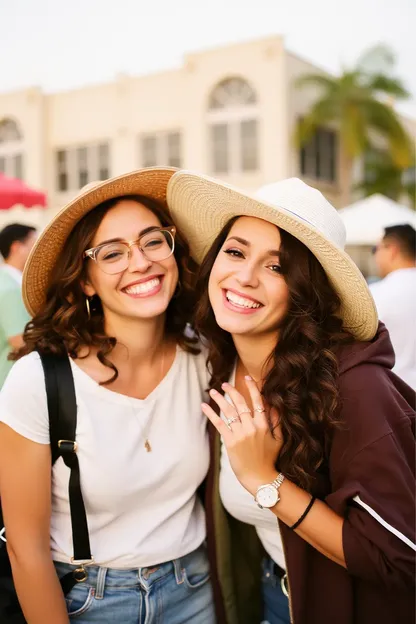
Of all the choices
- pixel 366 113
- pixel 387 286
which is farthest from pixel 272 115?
pixel 387 286

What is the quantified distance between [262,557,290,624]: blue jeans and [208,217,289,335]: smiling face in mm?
965

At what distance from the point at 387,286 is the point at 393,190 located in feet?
60.1

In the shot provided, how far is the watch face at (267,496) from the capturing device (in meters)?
2.02

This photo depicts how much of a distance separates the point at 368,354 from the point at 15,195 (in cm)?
638

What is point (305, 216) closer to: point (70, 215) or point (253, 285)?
point (253, 285)

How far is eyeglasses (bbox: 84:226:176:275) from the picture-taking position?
7.97 feet

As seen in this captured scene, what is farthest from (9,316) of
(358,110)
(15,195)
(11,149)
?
(11,149)

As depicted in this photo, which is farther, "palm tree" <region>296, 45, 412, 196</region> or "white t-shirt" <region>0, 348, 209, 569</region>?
"palm tree" <region>296, 45, 412, 196</region>

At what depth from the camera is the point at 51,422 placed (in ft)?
6.97

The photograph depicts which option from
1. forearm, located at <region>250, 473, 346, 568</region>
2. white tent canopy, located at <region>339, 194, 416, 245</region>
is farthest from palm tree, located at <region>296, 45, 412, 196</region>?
forearm, located at <region>250, 473, 346, 568</region>

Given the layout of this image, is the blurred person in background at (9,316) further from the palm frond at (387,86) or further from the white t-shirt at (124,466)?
the palm frond at (387,86)

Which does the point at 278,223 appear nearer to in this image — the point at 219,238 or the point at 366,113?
the point at 219,238

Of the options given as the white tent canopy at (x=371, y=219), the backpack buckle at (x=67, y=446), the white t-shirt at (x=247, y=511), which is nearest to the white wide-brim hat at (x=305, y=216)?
the white t-shirt at (x=247, y=511)

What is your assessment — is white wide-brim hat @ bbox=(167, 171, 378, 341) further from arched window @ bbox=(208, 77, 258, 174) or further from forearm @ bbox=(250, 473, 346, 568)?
arched window @ bbox=(208, 77, 258, 174)
